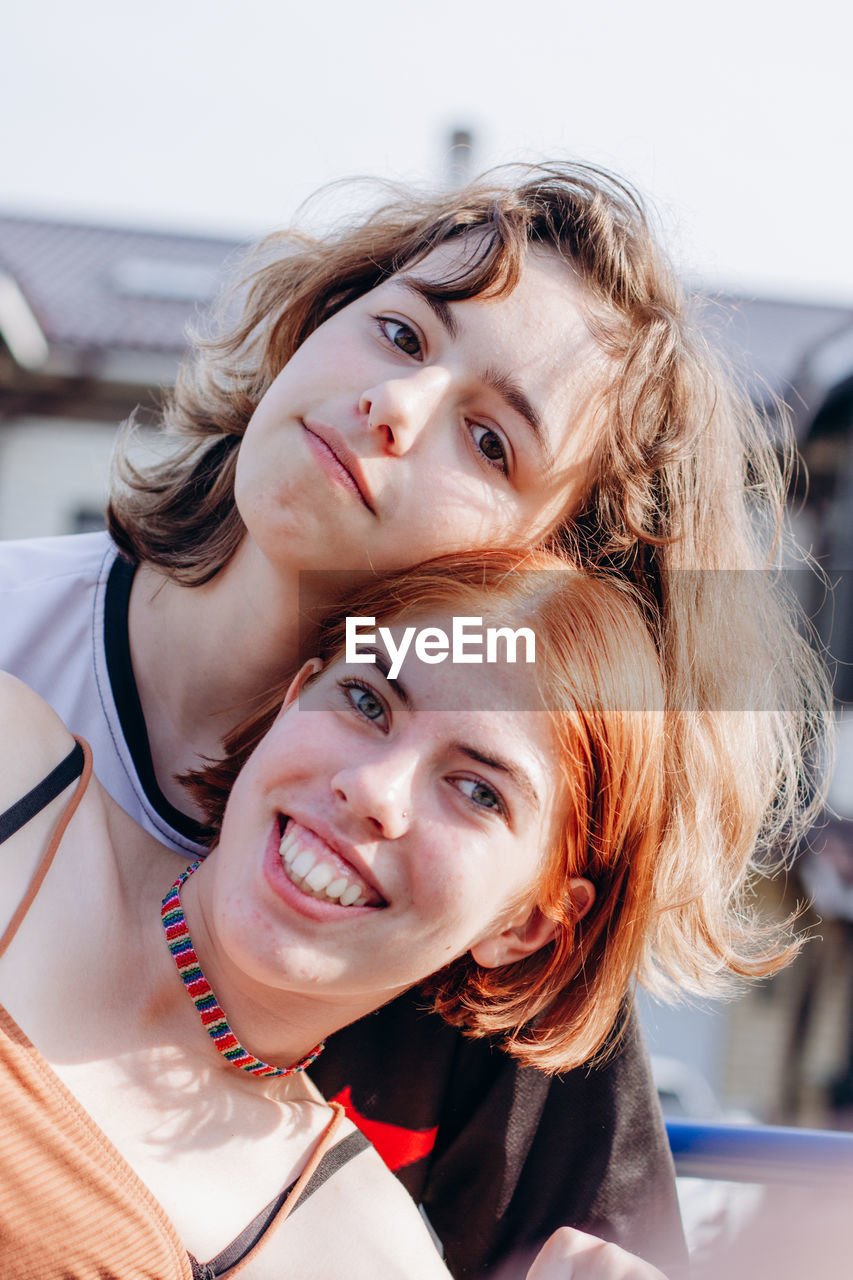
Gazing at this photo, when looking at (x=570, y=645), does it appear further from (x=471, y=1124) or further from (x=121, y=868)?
(x=471, y=1124)

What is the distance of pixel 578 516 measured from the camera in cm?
226

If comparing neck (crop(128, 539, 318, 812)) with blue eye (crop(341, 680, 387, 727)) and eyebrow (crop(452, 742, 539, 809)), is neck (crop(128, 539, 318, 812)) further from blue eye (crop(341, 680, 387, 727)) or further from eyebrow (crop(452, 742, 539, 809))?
eyebrow (crop(452, 742, 539, 809))

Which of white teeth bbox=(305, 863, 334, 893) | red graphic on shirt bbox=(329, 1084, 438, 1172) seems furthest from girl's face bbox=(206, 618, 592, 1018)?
red graphic on shirt bbox=(329, 1084, 438, 1172)

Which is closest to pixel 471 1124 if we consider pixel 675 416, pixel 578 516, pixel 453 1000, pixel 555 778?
pixel 453 1000

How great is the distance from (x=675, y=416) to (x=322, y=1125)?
1.59 m

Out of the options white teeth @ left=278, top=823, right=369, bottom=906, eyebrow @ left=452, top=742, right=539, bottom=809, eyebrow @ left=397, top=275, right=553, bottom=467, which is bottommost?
white teeth @ left=278, top=823, right=369, bottom=906

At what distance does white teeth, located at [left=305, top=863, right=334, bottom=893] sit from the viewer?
173 centimetres

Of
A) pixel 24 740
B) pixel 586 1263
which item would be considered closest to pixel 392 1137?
pixel 586 1263

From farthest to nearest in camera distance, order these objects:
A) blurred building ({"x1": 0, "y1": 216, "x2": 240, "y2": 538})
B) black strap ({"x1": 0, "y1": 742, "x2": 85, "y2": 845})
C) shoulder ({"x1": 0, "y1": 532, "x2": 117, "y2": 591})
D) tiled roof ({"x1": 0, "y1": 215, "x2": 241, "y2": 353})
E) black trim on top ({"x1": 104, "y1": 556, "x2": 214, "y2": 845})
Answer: tiled roof ({"x1": 0, "y1": 215, "x2": 241, "y2": 353}) → blurred building ({"x1": 0, "y1": 216, "x2": 240, "y2": 538}) → shoulder ({"x1": 0, "y1": 532, "x2": 117, "y2": 591}) → black trim on top ({"x1": 104, "y1": 556, "x2": 214, "y2": 845}) → black strap ({"x1": 0, "y1": 742, "x2": 85, "y2": 845})

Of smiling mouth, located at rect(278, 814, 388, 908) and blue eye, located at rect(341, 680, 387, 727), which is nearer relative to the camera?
smiling mouth, located at rect(278, 814, 388, 908)

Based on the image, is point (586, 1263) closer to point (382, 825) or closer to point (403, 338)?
point (382, 825)

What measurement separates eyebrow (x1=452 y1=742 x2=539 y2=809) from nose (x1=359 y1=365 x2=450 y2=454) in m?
0.53

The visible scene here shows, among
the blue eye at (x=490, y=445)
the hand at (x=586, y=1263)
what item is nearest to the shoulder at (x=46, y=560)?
the blue eye at (x=490, y=445)

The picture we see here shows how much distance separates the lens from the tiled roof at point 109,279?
34.4ft
